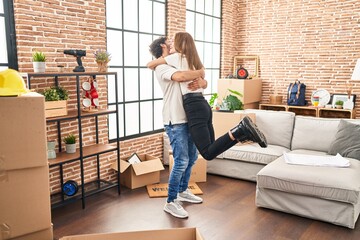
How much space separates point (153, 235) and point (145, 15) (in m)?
4.01

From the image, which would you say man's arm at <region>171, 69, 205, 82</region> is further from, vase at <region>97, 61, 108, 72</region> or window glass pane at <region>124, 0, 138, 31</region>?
window glass pane at <region>124, 0, 138, 31</region>

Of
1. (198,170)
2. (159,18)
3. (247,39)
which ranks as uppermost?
(159,18)

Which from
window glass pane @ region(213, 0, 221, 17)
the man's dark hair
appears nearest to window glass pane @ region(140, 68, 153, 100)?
the man's dark hair

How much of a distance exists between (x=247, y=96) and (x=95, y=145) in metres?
3.44

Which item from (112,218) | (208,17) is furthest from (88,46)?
(208,17)

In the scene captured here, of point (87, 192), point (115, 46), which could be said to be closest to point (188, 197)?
point (87, 192)

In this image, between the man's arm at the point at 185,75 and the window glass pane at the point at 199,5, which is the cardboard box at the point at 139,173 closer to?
the man's arm at the point at 185,75

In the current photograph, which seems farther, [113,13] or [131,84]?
[131,84]

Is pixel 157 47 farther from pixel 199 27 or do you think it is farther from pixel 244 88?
pixel 244 88

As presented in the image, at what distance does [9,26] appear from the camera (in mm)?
3121

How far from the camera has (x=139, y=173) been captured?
3867mm

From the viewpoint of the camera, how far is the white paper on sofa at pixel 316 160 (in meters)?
3.32

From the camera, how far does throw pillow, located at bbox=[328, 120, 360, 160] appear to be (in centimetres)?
366

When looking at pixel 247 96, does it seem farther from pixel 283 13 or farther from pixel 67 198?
pixel 67 198
